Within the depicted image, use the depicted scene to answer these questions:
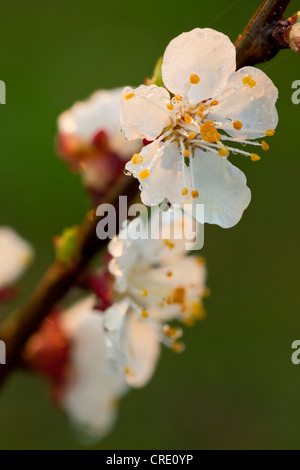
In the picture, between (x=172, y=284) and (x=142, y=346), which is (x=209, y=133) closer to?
(x=172, y=284)

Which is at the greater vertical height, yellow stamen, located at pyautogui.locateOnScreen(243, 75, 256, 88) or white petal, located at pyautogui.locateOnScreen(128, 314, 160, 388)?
yellow stamen, located at pyautogui.locateOnScreen(243, 75, 256, 88)

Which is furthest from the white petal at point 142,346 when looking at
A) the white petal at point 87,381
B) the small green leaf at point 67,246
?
the small green leaf at point 67,246

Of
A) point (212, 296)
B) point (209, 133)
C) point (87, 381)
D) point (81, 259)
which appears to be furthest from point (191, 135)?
point (212, 296)

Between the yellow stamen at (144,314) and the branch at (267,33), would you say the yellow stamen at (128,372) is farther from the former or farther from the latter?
the branch at (267,33)

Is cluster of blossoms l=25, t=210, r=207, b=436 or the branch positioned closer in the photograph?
the branch

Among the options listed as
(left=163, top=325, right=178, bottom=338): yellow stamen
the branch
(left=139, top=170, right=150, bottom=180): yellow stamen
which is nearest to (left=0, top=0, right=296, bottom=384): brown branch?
the branch

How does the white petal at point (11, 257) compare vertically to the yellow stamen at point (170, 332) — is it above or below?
above

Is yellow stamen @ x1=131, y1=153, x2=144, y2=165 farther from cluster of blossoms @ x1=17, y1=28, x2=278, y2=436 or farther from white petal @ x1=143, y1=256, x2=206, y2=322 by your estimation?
white petal @ x1=143, y1=256, x2=206, y2=322
